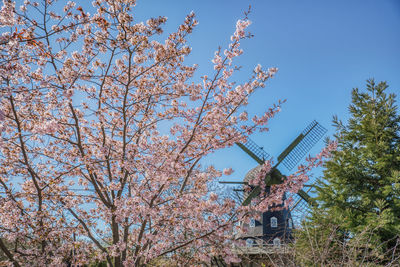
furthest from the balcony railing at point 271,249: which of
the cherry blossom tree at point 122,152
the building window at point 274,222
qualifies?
the building window at point 274,222

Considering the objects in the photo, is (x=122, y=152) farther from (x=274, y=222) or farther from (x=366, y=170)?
(x=274, y=222)

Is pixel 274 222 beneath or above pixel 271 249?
above

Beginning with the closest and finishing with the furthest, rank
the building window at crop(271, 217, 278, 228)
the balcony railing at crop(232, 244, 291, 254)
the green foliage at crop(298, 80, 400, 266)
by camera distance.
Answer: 1. the balcony railing at crop(232, 244, 291, 254)
2. the green foliage at crop(298, 80, 400, 266)
3. the building window at crop(271, 217, 278, 228)

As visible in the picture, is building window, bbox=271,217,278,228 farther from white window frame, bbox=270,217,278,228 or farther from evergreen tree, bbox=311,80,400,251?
evergreen tree, bbox=311,80,400,251

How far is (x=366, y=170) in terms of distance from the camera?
9602mm

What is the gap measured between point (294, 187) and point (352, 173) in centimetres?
450

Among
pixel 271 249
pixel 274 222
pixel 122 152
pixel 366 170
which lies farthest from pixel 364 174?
pixel 274 222

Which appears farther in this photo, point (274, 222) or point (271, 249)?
point (274, 222)

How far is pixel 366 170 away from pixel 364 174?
169mm

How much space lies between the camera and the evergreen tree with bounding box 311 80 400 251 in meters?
8.48

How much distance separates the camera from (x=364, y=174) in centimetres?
954

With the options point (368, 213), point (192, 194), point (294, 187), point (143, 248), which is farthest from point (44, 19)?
point (368, 213)

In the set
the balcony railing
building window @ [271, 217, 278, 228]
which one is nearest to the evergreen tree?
the balcony railing

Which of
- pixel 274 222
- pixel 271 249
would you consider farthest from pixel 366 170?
pixel 274 222
